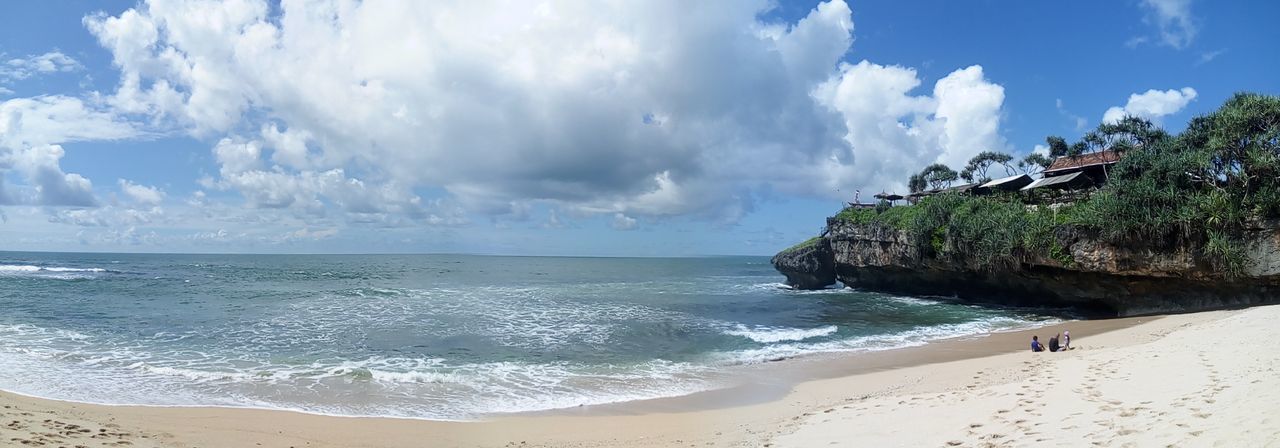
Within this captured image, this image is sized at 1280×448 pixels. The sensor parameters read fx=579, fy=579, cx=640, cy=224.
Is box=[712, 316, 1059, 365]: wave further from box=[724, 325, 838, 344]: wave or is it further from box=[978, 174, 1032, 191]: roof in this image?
box=[978, 174, 1032, 191]: roof

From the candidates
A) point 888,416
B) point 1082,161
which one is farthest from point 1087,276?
point 888,416

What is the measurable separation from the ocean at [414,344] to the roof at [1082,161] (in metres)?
13.8

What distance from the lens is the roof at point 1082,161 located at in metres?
37.7

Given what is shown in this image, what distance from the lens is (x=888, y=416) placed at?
945 centimetres

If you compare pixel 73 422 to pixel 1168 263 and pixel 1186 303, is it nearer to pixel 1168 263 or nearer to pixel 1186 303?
pixel 1168 263

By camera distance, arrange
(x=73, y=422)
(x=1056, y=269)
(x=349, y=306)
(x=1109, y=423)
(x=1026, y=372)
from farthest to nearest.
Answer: (x=349, y=306) → (x=1056, y=269) → (x=1026, y=372) → (x=73, y=422) → (x=1109, y=423)

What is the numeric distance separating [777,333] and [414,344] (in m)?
13.5

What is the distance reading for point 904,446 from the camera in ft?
24.7

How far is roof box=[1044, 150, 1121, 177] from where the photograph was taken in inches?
1483

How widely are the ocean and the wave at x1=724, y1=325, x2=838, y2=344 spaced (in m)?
0.12

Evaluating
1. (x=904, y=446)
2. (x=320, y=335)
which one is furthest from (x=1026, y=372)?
(x=320, y=335)

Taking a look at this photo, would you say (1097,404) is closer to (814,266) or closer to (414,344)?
(414,344)

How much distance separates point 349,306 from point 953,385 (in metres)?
29.4

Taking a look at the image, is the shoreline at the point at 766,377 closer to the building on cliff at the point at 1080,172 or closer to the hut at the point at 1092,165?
the building on cliff at the point at 1080,172
